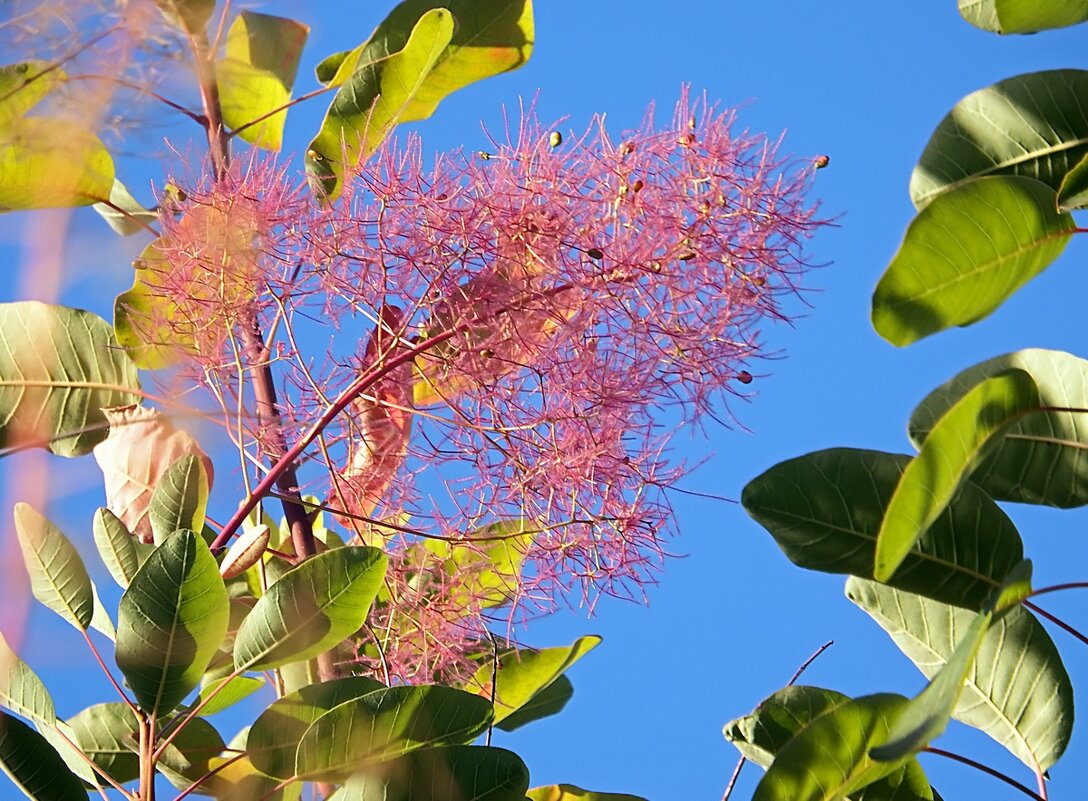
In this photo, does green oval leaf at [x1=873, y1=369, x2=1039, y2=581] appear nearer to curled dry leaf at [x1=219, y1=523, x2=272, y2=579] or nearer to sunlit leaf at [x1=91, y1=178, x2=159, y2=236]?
curled dry leaf at [x1=219, y1=523, x2=272, y2=579]

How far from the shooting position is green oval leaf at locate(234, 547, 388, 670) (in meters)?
0.95

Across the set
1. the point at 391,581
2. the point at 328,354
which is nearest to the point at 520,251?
the point at 328,354

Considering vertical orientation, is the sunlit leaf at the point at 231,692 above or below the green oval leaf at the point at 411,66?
below

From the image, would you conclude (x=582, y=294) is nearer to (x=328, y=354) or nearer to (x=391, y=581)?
(x=328, y=354)

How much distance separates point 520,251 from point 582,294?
7cm

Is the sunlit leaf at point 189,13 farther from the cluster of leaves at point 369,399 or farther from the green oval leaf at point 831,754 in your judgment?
the green oval leaf at point 831,754

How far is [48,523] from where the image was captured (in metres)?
1.06

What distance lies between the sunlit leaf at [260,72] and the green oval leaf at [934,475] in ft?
2.61

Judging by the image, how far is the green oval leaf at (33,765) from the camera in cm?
96

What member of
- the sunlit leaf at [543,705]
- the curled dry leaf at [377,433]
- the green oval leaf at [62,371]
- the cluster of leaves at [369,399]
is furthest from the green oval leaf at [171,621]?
the sunlit leaf at [543,705]

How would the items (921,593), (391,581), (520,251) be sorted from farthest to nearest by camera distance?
(391,581)
(520,251)
(921,593)

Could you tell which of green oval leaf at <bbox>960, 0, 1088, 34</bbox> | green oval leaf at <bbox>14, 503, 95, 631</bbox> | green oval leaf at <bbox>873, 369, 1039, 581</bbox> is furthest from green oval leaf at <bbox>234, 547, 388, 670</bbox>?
green oval leaf at <bbox>960, 0, 1088, 34</bbox>

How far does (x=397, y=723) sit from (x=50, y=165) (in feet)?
1.84

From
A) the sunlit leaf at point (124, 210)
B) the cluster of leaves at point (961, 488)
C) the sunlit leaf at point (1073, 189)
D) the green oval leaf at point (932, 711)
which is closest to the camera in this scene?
the green oval leaf at point (932, 711)
